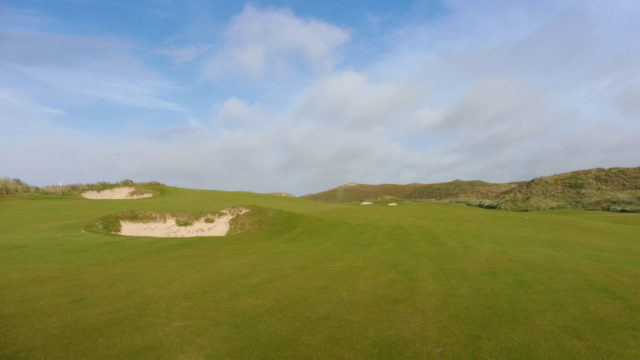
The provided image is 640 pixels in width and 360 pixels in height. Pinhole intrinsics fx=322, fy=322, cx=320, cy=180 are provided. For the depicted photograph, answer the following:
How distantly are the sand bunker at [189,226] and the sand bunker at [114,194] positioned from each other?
1496 cm

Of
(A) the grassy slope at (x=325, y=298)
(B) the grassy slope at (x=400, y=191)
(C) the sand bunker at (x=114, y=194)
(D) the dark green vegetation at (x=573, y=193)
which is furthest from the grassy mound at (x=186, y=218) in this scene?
(B) the grassy slope at (x=400, y=191)

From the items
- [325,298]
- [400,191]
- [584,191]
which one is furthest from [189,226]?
[400,191]

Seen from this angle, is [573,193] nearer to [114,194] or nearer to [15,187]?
[114,194]

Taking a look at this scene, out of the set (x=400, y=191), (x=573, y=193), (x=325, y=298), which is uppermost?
(x=400, y=191)

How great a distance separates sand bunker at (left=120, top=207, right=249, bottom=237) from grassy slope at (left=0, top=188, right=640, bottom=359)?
3937 millimetres

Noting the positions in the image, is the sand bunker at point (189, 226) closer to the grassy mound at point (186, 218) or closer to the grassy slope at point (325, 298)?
the grassy mound at point (186, 218)

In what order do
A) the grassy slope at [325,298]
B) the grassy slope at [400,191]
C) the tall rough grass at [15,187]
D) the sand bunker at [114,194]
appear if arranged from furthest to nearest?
the grassy slope at [400,191]
the sand bunker at [114,194]
the tall rough grass at [15,187]
the grassy slope at [325,298]

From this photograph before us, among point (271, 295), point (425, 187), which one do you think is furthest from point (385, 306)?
point (425, 187)

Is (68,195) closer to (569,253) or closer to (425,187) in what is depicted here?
(569,253)

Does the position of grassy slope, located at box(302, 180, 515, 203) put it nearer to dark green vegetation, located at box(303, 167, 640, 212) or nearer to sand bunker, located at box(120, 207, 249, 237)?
dark green vegetation, located at box(303, 167, 640, 212)

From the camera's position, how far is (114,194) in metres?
31.5

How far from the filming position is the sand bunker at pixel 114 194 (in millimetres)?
30812

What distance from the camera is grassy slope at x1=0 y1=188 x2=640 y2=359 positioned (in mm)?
4590

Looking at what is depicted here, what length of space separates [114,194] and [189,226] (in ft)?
61.2
